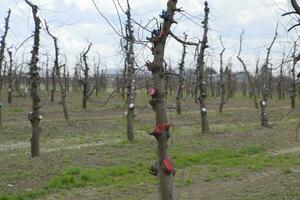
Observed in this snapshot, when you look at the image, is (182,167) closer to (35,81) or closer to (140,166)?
(140,166)

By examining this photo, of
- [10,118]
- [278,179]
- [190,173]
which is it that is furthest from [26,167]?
[10,118]

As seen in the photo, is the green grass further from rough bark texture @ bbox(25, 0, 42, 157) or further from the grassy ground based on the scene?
rough bark texture @ bbox(25, 0, 42, 157)

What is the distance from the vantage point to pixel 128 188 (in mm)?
11328

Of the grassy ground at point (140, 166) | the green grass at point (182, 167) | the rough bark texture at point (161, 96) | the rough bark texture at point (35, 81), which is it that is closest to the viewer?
the rough bark texture at point (161, 96)

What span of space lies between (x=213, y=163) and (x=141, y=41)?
936 cm

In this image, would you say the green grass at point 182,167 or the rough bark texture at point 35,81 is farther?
the rough bark texture at point 35,81

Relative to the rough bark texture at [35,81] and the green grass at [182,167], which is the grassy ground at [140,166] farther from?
the rough bark texture at [35,81]

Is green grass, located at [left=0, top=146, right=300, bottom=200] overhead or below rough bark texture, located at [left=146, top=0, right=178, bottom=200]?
below

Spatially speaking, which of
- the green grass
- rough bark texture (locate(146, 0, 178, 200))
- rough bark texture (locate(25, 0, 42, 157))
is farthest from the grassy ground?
rough bark texture (locate(25, 0, 42, 157))

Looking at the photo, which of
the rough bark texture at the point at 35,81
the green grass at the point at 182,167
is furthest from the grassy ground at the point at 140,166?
the rough bark texture at the point at 35,81

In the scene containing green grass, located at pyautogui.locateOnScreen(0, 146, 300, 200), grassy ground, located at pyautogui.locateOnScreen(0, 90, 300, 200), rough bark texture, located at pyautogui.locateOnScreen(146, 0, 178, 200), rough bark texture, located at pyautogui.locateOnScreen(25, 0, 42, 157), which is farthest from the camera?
rough bark texture, located at pyautogui.locateOnScreen(25, 0, 42, 157)

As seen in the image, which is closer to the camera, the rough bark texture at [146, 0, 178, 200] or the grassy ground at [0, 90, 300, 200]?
the rough bark texture at [146, 0, 178, 200]

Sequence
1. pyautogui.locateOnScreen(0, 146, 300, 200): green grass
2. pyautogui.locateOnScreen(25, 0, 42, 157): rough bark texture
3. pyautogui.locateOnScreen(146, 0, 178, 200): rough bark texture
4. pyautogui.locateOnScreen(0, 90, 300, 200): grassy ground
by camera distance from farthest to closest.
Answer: pyautogui.locateOnScreen(25, 0, 42, 157): rough bark texture < pyautogui.locateOnScreen(0, 146, 300, 200): green grass < pyautogui.locateOnScreen(0, 90, 300, 200): grassy ground < pyautogui.locateOnScreen(146, 0, 178, 200): rough bark texture

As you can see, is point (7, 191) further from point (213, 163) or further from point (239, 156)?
point (239, 156)
